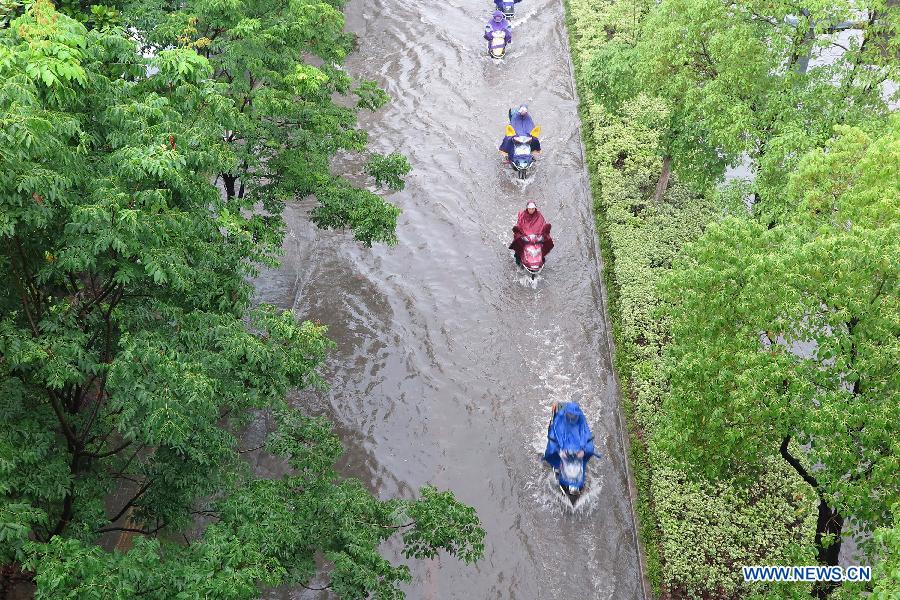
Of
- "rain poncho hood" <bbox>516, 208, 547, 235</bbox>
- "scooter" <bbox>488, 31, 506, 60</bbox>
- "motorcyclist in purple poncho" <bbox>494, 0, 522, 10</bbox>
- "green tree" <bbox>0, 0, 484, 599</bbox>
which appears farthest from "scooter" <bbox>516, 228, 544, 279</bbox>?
"motorcyclist in purple poncho" <bbox>494, 0, 522, 10</bbox>

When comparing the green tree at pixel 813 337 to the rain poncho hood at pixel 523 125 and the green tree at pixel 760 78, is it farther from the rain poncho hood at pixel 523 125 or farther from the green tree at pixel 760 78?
the rain poncho hood at pixel 523 125

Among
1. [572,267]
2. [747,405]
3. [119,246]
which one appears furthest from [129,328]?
[572,267]

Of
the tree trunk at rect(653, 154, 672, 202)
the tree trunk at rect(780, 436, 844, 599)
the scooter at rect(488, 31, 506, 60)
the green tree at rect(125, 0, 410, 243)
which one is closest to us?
the tree trunk at rect(780, 436, 844, 599)

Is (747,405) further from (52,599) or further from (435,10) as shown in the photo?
(435,10)

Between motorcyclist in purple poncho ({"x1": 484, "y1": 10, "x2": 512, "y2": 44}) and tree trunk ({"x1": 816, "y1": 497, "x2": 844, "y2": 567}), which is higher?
tree trunk ({"x1": 816, "y1": 497, "x2": 844, "y2": 567})

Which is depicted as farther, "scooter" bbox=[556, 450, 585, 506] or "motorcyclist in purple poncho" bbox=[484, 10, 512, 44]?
"motorcyclist in purple poncho" bbox=[484, 10, 512, 44]

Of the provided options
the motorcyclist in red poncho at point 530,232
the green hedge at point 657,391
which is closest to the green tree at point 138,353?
the green hedge at point 657,391

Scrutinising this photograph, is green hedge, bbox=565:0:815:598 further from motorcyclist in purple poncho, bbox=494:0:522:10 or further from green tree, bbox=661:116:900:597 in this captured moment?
motorcyclist in purple poncho, bbox=494:0:522:10
